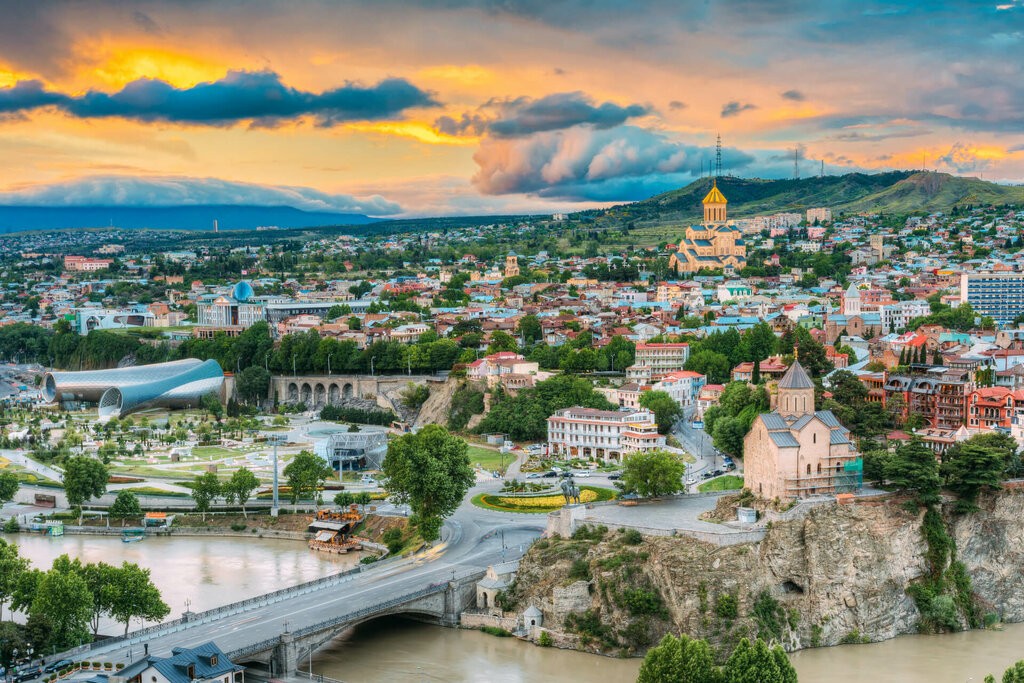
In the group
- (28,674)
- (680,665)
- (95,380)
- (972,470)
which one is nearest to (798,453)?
(972,470)

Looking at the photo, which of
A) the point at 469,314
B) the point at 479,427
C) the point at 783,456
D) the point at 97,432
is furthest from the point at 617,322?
the point at 783,456

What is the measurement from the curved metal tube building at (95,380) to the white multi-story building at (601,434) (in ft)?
90.9

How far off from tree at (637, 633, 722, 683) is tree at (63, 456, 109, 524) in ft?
79.0

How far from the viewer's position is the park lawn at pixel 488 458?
45.3m

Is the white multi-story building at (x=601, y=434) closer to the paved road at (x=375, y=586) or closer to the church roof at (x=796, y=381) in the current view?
the paved road at (x=375, y=586)

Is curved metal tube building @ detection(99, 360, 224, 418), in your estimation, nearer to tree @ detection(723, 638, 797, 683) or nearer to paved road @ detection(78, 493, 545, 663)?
paved road @ detection(78, 493, 545, 663)

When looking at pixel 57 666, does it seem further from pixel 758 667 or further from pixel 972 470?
pixel 972 470

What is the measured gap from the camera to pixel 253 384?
220 feet

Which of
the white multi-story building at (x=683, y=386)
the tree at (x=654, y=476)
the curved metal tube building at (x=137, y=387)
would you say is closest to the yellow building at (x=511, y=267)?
the curved metal tube building at (x=137, y=387)

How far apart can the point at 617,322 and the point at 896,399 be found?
2876 cm

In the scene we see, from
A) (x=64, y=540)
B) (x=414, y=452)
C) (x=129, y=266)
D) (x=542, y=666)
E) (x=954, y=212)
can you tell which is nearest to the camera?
(x=542, y=666)

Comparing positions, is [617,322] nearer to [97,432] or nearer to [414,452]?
[97,432]

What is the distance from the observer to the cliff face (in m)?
27.7

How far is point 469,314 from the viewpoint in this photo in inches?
2990
